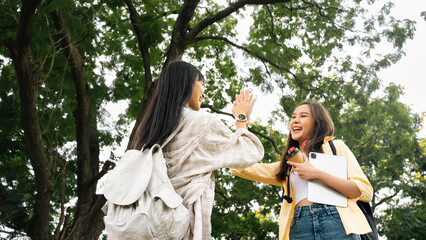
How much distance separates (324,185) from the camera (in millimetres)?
2703

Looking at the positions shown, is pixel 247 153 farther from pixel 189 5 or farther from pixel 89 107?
pixel 89 107

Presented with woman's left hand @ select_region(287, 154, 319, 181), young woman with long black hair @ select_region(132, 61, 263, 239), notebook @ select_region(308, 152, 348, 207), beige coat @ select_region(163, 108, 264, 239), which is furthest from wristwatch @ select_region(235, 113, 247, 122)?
notebook @ select_region(308, 152, 348, 207)

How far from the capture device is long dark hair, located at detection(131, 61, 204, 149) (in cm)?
219

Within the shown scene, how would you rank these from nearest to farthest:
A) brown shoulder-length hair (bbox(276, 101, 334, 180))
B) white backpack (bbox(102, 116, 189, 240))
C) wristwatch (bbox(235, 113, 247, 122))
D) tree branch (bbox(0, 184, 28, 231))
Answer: white backpack (bbox(102, 116, 189, 240)), wristwatch (bbox(235, 113, 247, 122)), brown shoulder-length hair (bbox(276, 101, 334, 180)), tree branch (bbox(0, 184, 28, 231))

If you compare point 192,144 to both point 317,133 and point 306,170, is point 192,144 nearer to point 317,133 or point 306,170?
point 306,170

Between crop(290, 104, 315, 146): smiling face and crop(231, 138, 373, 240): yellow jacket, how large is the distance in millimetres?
187

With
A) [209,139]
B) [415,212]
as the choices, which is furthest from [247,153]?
[415,212]

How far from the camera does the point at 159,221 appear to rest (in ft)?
6.15

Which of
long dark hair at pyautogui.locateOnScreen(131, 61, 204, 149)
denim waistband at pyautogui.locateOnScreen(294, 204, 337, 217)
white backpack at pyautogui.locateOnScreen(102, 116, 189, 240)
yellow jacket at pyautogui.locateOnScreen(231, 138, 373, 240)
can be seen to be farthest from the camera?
denim waistband at pyautogui.locateOnScreen(294, 204, 337, 217)

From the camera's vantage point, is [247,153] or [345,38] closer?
[247,153]

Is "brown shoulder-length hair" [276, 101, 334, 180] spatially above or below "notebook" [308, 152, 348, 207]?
above

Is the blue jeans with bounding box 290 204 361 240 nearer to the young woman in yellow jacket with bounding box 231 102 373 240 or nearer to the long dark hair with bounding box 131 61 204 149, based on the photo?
the young woman in yellow jacket with bounding box 231 102 373 240

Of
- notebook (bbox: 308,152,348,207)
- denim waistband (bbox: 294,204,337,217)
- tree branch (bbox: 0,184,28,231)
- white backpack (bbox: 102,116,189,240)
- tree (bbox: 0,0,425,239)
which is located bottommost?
white backpack (bbox: 102,116,189,240)

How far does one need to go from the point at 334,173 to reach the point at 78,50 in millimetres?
6195
